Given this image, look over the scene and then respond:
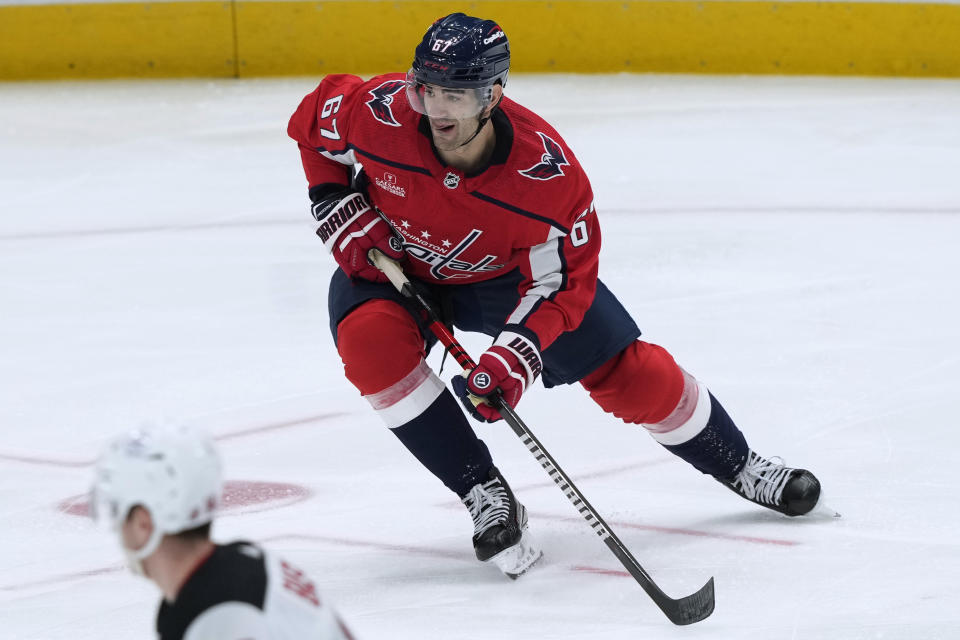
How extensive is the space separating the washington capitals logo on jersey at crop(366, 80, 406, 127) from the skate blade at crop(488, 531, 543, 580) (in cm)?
78

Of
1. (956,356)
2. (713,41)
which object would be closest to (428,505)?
(956,356)

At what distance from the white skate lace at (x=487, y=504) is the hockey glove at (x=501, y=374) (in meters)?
0.20

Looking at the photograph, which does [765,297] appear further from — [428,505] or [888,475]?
[428,505]

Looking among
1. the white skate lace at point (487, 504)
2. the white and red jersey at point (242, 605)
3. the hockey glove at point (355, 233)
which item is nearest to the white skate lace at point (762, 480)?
the white skate lace at point (487, 504)

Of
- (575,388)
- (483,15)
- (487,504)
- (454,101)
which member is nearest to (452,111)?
(454,101)

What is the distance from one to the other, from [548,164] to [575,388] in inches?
46.6

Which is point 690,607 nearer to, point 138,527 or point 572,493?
point 572,493

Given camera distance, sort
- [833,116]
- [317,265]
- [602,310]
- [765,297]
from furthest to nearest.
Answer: [833,116] < [317,265] < [765,297] < [602,310]

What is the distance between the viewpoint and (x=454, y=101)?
235 centimetres

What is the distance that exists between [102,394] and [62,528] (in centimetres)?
77

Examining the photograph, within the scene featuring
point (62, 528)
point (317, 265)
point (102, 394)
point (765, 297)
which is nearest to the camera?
point (62, 528)

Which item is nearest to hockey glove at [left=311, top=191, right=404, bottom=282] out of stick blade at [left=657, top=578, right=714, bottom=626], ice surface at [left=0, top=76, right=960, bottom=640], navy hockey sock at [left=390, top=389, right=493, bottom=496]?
navy hockey sock at [left=390, top=389, right=493, bottom=496]

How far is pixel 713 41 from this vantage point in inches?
276

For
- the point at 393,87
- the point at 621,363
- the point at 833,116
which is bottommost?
the point at 833,116
